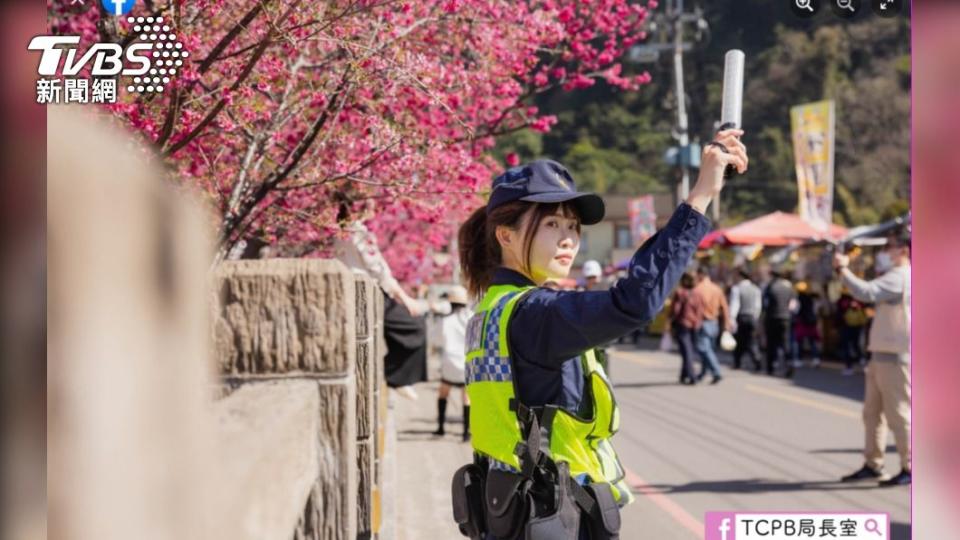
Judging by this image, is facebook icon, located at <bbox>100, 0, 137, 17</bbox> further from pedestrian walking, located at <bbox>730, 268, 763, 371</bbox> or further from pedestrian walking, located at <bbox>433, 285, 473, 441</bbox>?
pedestrian walking, located at <bbox>730, 268, 763, 371</bbox>

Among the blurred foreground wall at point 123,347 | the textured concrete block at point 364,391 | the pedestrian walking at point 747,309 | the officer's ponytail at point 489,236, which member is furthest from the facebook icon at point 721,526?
the pedestrian walking at point 747,309

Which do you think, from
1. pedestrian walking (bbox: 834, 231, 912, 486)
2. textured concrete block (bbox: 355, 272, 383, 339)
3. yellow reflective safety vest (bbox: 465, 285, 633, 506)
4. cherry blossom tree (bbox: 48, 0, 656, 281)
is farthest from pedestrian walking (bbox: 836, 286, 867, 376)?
yellow reflective safety vest (bbox: 465, 285, 633, 506)

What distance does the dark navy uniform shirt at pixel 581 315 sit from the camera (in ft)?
7.81

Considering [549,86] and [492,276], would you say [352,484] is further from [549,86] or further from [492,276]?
[549,86]

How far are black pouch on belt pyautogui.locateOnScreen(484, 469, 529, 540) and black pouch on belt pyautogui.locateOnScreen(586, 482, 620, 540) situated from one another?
0.49 ft

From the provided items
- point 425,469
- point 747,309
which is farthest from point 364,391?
point 747,309

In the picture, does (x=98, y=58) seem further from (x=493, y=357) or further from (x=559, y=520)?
(x=559, y=520)

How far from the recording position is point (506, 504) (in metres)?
2.68

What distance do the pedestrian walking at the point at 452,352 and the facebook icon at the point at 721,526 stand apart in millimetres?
4023

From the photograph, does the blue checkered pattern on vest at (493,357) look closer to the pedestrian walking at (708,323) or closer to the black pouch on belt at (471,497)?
the black pouch on belt at (471,497)

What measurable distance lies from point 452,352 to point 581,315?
8.45m

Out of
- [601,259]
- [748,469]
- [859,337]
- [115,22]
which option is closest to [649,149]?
[601,259]

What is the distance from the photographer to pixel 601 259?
216 feet

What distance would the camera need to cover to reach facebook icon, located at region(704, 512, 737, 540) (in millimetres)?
6161
